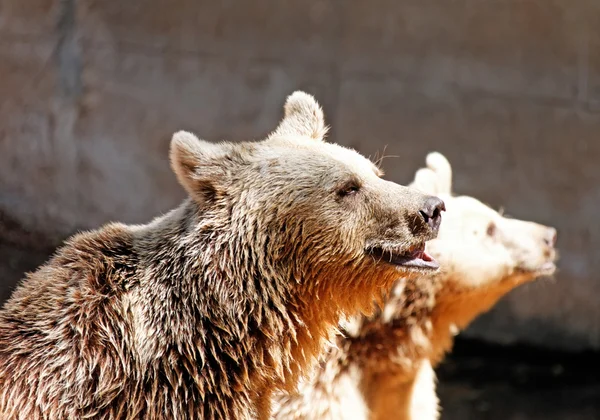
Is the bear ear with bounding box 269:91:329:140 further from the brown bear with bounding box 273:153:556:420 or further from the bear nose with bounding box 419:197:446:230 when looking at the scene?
the brown bear with bounding box 273:153:556:420

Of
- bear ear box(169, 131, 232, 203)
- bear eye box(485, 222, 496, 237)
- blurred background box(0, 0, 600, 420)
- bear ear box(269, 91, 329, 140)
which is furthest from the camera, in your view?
blurred background box(0, 0, 600, 420)

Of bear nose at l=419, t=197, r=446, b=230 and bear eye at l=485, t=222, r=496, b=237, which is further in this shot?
bear eye at l=485, t=222, r=496, b=237

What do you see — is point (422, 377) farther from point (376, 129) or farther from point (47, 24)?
point (47, 24)

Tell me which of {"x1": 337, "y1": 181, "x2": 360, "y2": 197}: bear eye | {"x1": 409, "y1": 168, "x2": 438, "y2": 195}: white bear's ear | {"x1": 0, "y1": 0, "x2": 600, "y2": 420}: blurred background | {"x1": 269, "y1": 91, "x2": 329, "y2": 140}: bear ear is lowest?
{"x1": 337, "y1": 181, "x2": 360, "y2": 197}: bear eye

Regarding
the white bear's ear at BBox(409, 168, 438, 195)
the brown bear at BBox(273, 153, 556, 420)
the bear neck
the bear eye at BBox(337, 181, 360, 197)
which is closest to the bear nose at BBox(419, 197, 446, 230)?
the bear eye at BBox(337, 181, 360, 197)

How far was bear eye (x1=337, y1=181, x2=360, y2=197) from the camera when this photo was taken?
10.9 feet

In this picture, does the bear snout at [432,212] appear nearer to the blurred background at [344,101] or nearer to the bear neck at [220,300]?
the bear neck at [220,300]

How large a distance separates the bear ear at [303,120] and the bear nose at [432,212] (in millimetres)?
733

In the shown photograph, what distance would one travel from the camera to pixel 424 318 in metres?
4.80

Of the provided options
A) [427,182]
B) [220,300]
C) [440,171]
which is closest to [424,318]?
[427,182]

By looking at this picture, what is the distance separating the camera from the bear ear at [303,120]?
3814 mm

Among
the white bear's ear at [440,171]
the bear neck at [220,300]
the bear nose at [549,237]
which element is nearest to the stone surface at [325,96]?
the white bear's ear at [440,171]

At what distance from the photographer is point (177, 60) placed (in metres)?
7.90

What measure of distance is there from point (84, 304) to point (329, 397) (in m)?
1.74
